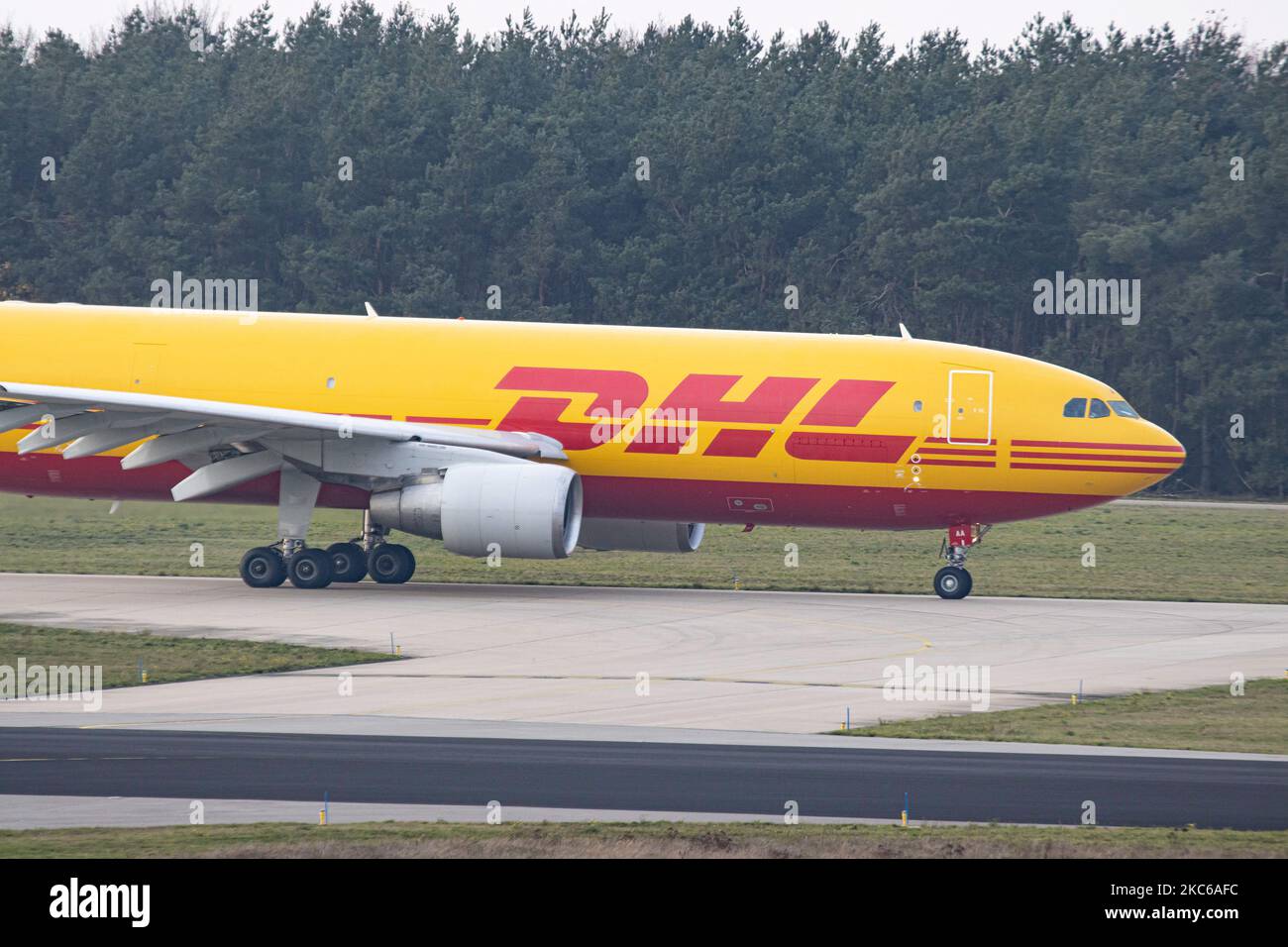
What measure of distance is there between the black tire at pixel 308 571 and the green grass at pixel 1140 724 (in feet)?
48.4

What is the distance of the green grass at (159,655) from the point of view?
22781mm

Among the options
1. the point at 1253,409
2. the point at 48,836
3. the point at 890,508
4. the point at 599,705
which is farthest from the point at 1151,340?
the point at 48,836

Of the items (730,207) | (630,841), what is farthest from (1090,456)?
(730,207)

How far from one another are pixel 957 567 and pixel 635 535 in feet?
20.3

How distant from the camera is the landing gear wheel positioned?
31.5 meters

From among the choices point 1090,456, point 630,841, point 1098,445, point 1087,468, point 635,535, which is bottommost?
point 630,841

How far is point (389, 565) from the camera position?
3222 centimetres

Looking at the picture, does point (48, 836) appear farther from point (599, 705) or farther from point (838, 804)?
point (599, 705)

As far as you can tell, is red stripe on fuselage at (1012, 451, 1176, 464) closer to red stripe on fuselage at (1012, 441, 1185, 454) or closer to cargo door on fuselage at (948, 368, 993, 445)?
red stripe on fuselage at (1012, 441, 1185, 454)

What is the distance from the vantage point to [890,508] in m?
31.1

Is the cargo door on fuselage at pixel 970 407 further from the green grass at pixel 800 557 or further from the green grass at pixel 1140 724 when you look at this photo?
the green grass at pixel 1140 724

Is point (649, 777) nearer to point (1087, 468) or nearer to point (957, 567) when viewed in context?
point (1087, 468)

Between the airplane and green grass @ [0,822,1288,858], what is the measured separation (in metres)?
15.3

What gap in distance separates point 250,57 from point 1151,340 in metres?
47.4
